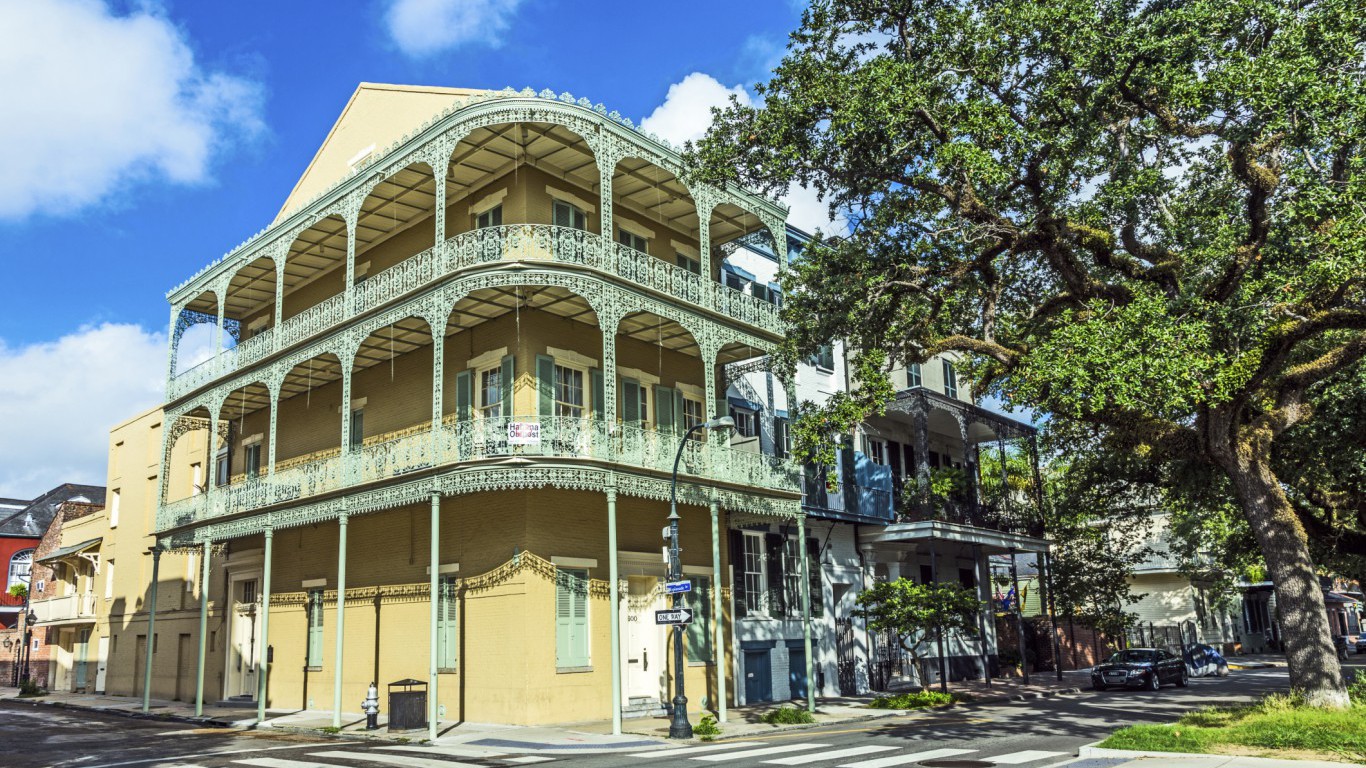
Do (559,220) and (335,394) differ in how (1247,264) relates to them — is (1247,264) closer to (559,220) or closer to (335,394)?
(559,220)

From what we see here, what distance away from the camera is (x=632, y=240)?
24.4 metres

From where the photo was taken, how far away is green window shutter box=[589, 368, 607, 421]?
73.4 feet

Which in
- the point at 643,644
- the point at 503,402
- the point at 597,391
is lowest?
the point at 643,644

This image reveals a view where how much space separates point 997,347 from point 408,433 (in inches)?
523

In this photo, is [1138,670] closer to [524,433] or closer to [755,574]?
[755,574]

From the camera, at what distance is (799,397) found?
28.4 metres

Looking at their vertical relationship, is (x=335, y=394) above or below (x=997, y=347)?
above

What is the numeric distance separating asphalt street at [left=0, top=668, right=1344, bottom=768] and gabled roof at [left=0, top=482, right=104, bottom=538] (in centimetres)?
3538

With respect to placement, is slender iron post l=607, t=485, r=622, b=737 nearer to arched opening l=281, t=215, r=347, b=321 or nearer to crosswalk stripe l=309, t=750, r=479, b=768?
crosswalk stripe l=309, t=750, r=479, b=768

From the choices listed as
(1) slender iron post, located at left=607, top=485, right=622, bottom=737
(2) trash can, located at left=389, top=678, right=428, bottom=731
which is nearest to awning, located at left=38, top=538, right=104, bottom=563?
(2) trash can, located at left=389, top=678, right=428, bottom=731

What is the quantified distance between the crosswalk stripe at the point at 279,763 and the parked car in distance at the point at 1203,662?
2927cm

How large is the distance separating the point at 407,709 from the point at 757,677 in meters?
8.88

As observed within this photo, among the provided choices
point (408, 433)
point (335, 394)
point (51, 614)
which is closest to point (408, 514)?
point (408, 433)

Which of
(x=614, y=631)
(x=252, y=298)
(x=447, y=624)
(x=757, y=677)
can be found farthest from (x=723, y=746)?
(x=252, y=298)
